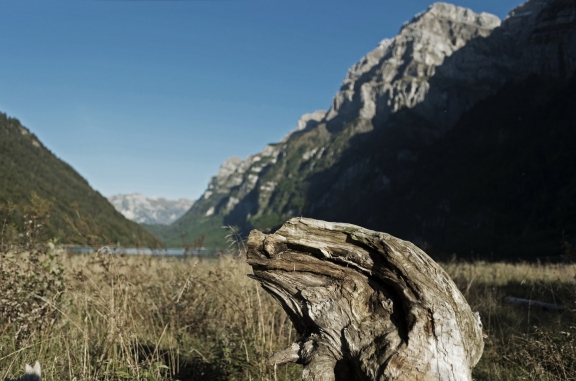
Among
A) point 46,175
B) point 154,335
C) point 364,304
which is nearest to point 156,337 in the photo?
point 154,335

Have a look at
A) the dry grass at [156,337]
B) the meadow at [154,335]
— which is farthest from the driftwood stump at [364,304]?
the meadow at [154,335]

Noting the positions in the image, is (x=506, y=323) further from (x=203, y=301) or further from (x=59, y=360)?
(x=59, y=360)

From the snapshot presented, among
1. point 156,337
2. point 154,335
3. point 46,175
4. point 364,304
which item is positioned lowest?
point 154,335

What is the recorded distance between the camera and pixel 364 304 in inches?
132

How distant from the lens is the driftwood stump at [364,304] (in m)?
2.92

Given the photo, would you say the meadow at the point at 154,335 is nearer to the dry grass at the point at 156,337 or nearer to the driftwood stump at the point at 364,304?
the dry grass at the point at 156,337

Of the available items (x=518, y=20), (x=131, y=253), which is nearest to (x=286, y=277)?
(x=131, y=253)

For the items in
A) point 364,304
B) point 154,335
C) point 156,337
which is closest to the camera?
point 364,304

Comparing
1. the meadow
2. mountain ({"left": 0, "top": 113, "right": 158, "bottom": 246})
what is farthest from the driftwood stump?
mountain ({"left": 0, "top": 113, "right": 158, "bottom": 246})

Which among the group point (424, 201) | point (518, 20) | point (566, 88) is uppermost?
point (518, 20)

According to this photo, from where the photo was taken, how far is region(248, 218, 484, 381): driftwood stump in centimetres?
292

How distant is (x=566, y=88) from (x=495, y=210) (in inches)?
1861

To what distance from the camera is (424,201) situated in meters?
150

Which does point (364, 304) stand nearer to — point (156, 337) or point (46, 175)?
point (156, 337)
